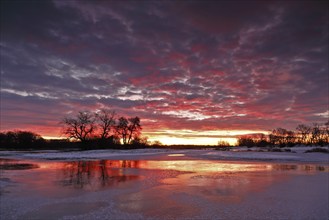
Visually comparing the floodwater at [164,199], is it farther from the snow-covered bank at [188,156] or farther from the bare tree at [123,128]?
the bare tree at [123,128]

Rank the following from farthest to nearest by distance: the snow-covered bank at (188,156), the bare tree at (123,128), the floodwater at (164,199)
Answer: the bare tree at (123,128) → the snow-covered bank at (188,156) → the floodwater at (164,199)

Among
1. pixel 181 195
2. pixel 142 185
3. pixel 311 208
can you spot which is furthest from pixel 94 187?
pixel 311 208

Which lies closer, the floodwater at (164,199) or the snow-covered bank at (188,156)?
the floodwater at (164,199)

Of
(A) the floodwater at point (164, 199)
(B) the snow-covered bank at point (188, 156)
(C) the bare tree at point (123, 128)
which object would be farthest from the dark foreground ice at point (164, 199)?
(C) the bare tree at point (123, 128)

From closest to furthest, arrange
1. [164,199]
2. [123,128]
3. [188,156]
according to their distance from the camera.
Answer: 1. [164,199]
2. [188,156]
3. [123,128]

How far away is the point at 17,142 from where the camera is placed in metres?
97.5

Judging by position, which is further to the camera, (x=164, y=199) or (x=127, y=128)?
(x=127, y=128)

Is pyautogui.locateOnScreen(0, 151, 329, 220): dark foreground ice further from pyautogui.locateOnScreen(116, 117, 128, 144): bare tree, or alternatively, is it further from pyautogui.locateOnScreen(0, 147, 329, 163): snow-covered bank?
pyautogui.locateOnScreen(116, 117, 128, 144): bare tree

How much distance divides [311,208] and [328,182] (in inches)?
259

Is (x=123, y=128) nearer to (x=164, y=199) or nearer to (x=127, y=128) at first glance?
(x=127, y=128)

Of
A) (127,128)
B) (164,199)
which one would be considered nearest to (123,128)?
(127,128)

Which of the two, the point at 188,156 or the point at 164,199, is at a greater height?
the point at 188,156

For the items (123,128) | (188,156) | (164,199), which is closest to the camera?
(164,199)

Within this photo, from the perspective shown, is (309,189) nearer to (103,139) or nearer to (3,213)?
(3,213)
